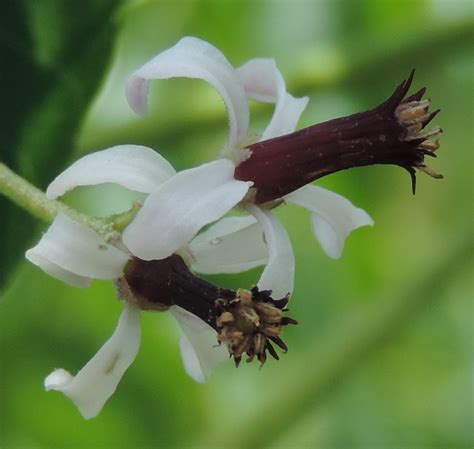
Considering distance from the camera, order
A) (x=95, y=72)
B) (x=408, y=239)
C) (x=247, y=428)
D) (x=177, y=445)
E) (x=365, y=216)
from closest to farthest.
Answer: (x=365, y=216)
(x=95, y=72)
(x=247, y=428)
(x=177, y=445)
(x=408, y=239)

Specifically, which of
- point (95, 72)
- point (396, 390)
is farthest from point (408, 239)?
point (95, 72)

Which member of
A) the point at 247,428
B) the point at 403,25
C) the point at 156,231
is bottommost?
the point at 247,428

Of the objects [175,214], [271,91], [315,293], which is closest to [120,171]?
[175,214]

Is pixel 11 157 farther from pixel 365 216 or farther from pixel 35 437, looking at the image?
pixel 35 437

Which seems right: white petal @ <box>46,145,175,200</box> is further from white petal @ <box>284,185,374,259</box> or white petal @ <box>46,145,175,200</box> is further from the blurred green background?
the blurred green background

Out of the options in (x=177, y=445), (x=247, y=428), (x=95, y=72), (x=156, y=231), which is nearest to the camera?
(x=156, y=231)

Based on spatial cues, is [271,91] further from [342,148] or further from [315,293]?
[315,293]

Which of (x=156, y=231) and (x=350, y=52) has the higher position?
(x=350, y=52)

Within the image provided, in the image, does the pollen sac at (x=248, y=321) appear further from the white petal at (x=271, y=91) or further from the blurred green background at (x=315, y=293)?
the blurred green background at (x=315, y=293)
